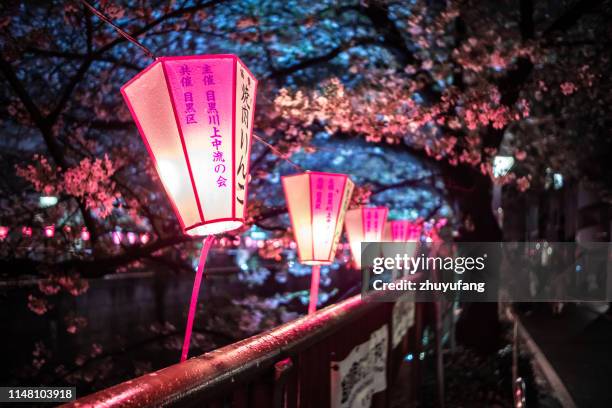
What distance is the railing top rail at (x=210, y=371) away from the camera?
198 centimetres

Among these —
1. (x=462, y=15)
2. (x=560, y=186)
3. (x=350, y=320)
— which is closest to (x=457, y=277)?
(x=462, y=15)

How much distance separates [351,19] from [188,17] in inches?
190

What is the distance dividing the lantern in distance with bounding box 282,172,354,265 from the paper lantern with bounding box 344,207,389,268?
203 inches

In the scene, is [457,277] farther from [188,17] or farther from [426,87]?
[188,17]

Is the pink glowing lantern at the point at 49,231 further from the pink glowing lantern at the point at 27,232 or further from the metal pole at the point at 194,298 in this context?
the metal pole at the point at 194,298

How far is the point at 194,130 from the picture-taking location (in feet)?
14.4

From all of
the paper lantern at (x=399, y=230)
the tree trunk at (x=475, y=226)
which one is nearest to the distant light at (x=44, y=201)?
the tree trunk at (x=475, y=226)

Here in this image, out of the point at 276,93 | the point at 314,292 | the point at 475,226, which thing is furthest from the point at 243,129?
the point at 475,226

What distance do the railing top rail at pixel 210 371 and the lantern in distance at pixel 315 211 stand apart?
434 centimetres

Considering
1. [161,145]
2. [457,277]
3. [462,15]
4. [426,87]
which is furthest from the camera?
[457,277]

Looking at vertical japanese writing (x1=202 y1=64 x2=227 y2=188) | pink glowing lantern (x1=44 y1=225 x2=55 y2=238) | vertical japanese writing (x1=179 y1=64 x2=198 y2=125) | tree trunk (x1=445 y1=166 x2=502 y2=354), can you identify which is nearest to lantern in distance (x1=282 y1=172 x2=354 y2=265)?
vertical japanese writing (x1=202 y1=64 x2=227 y2=188)

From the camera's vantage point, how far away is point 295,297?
33.0 m

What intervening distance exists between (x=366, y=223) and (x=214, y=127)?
9.67 metres

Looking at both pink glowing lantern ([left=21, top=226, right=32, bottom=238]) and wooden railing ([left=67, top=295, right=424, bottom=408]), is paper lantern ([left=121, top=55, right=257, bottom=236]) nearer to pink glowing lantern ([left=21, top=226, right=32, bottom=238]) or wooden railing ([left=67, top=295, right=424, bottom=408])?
wooden railing ([left=67, top=295, right=424, bottom=408])
